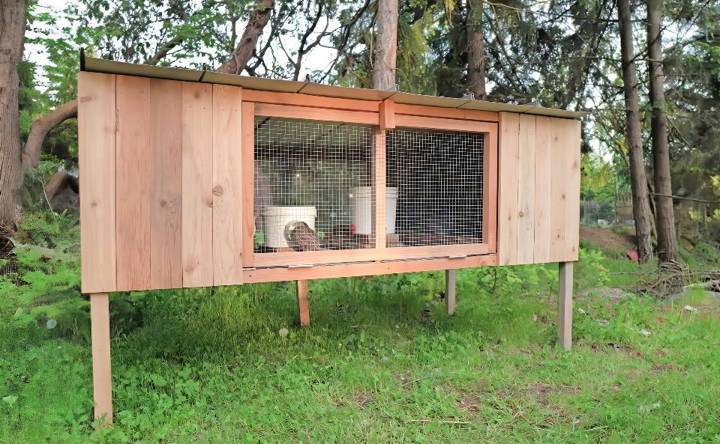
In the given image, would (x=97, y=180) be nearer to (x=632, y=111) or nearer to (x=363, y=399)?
(x=363, y=399)

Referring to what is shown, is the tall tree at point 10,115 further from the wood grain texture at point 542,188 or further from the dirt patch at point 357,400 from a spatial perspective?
the wood grain texture at point 542,188

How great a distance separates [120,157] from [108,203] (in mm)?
227

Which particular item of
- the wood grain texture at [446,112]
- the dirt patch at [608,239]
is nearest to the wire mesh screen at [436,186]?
the wood grain texture at [446,112]

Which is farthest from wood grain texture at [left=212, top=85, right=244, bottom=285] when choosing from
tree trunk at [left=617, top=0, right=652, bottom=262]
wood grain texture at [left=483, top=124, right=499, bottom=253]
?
tree trunk at [left=617, top=0, right=652, bottom=262]

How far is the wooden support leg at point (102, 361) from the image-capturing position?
2.64m

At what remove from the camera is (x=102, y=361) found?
8.80 ft

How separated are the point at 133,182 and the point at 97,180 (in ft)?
0.52

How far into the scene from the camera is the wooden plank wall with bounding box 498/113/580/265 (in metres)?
3.62

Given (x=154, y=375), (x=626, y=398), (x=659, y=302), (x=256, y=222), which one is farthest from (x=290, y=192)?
(x=659, y=302)

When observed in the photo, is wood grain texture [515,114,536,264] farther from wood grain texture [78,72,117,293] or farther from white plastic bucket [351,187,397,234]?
wood grain texture [78,72,117,293]

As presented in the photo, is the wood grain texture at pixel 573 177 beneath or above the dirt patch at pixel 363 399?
above

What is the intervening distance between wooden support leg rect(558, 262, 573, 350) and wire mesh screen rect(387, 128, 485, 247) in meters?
0.88

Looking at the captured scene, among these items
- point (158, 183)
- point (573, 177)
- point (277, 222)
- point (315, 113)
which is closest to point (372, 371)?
point (277, 222)

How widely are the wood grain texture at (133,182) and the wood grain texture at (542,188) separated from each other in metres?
2.54
